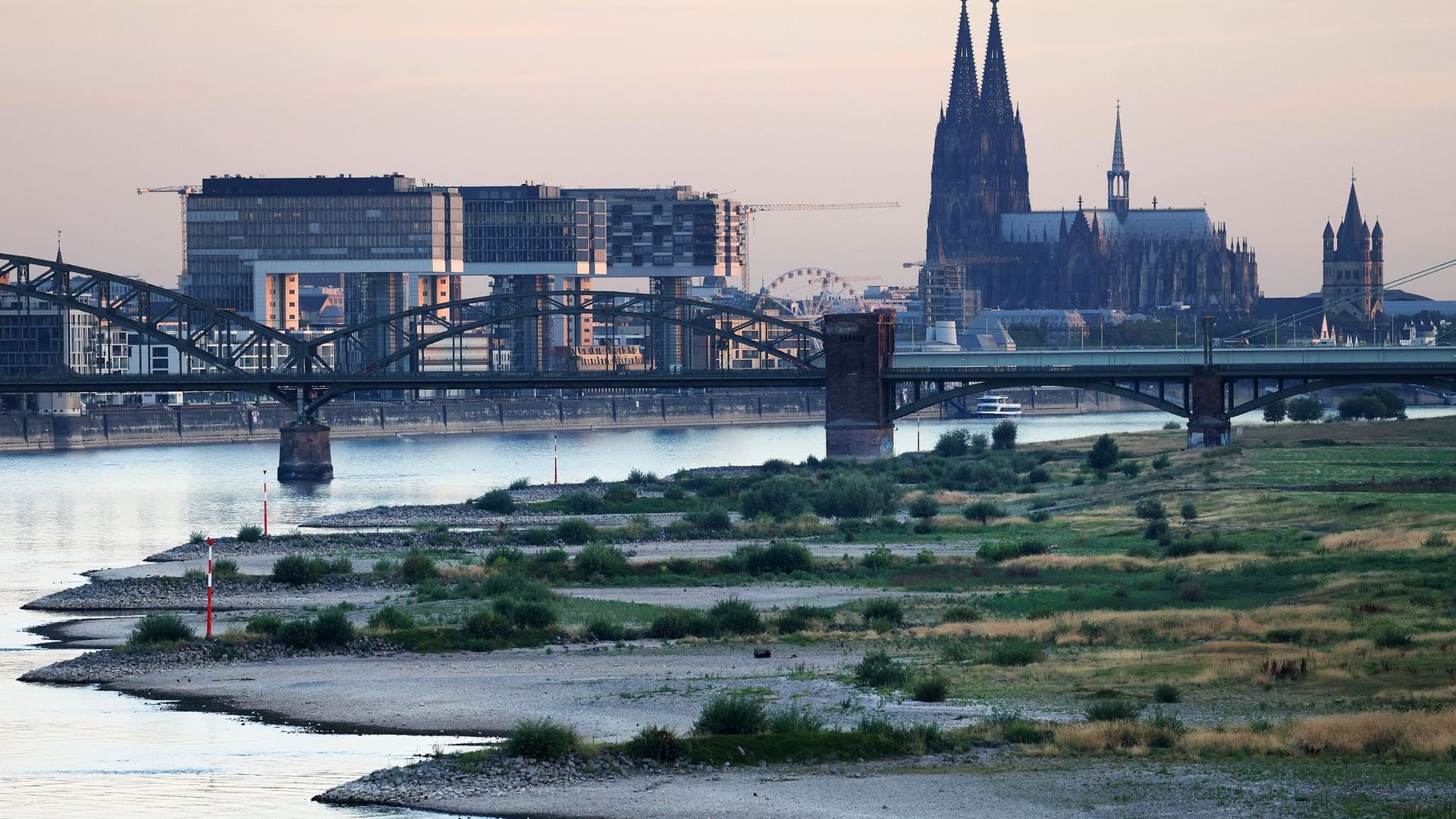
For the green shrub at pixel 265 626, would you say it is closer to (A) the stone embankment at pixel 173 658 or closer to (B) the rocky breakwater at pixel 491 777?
(A) the stone embankment at pixel 173 658

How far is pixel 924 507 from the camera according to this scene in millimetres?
78625

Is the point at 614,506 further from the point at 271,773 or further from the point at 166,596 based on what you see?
the point at 271,773

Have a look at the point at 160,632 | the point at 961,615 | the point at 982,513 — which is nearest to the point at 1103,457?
the point at 982,513

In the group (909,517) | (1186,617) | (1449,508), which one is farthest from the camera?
(909,517)

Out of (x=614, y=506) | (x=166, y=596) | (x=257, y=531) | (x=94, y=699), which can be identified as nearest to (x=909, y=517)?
(x=614, y=506)

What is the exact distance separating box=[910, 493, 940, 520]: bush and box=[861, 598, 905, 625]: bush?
3011cm

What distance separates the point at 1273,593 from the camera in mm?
44625

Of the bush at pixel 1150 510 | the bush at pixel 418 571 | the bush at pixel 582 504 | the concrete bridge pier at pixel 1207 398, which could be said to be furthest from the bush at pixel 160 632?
the concrete bridge pier at pixel 1207 398

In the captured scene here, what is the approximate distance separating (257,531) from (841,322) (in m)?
63.1

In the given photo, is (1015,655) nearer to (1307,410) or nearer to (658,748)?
(658,748)

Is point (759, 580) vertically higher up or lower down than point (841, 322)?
lower down

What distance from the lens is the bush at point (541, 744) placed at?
27984 millimetres

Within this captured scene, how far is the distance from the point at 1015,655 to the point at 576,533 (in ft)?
120

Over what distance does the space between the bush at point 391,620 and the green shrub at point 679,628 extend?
5.29m
